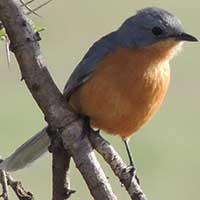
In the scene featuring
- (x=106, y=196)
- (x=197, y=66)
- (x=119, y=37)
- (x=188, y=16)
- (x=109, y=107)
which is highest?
(x=188, y=16)

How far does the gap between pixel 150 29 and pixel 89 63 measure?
0.38 metres

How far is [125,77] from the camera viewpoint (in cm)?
476

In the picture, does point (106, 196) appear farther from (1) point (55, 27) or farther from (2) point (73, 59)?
(1) point (55, 27)

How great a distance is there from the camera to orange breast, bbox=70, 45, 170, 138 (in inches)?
184

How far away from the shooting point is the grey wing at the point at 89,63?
478 centimetres

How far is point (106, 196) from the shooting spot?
10.3ft

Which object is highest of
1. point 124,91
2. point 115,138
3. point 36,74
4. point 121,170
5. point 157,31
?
Result: point 115,138

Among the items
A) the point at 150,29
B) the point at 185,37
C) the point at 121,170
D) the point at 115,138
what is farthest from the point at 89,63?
the point at 115,138

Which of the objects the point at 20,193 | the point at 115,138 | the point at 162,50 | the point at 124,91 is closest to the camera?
Result: the point at 20,193

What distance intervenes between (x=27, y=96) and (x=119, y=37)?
32.1ft

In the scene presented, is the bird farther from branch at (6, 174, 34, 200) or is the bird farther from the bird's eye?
branch at (6, 174, 34, 200)

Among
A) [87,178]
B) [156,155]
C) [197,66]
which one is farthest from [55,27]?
[87,178]

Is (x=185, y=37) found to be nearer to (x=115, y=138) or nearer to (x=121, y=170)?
(x=121, y=170)

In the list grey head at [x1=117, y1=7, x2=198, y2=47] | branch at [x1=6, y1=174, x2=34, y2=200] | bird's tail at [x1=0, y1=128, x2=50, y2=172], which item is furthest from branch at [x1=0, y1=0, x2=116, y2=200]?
grey head at [x1=117, y1=7, x2=198, y2=47]
